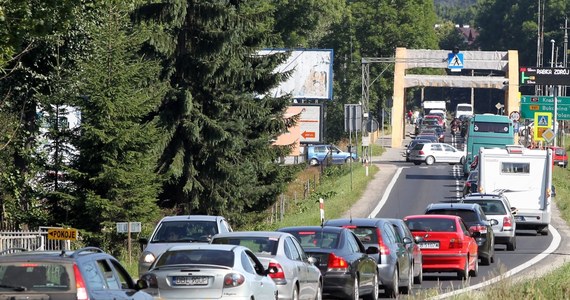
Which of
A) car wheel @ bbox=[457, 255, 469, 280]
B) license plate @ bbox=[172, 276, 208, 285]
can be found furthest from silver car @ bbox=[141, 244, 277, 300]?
car wheel @ bbox=[457, 255, 469, 280]

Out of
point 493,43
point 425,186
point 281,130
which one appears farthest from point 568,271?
point 493,43

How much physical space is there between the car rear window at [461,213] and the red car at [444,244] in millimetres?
2842

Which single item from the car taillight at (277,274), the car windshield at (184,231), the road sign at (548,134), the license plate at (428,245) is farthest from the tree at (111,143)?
the road sign at (548,134)

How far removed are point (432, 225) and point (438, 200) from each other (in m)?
28.0

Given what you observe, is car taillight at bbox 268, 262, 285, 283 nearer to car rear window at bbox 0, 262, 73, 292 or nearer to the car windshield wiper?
car rear window at bbox 0, 262, 73, 292

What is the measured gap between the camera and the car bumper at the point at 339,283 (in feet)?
66.5

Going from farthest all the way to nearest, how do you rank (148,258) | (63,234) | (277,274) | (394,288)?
(394,288)
(148,258)
(63,234)
(277,274)

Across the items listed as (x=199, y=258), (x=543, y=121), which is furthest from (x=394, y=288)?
(x=543, y=121)

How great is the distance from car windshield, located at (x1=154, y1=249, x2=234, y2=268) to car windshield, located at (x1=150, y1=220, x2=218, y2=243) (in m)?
7.01

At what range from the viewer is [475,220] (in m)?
31.1

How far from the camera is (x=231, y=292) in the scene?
53.0 ft

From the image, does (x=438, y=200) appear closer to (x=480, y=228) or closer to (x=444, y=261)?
(x=480, y=228)

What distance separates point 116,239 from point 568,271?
47.7 feet

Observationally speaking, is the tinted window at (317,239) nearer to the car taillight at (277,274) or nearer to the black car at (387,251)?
the black car at (387,251)
